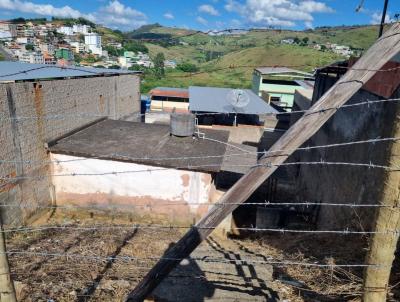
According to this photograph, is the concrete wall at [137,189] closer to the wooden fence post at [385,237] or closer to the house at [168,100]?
the wooden fence post at [385,237]

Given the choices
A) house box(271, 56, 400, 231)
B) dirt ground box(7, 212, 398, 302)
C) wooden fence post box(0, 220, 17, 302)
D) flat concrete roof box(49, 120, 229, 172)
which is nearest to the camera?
wooden fence post box(0, 220, 17, 302)

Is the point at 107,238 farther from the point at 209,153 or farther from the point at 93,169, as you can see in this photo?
the point at 209,153

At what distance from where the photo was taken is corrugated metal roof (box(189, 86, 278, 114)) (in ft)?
71.4

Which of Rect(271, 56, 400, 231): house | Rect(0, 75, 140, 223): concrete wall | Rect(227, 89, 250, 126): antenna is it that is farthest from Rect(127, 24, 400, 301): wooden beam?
Rect(227, 89, 250, 126): antenna

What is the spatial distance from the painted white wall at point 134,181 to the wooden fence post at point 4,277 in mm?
7700

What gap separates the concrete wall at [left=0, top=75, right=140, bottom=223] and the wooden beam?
17.2 feet

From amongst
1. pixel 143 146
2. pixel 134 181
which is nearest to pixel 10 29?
pixel 143 146

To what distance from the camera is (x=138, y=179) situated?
11.2m

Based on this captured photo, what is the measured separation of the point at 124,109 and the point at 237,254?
14.7 meters

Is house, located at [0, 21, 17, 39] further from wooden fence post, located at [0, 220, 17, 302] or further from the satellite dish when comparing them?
the satellite dish

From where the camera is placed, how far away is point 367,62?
2.59 m

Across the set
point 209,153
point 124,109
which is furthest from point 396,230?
point 124,109

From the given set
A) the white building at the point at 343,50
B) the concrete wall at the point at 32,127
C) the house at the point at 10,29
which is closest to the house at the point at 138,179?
the concrete wall at the point at 32,127

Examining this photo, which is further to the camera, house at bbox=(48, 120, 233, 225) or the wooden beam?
house at bbox=(48, 120, 233, 225)
